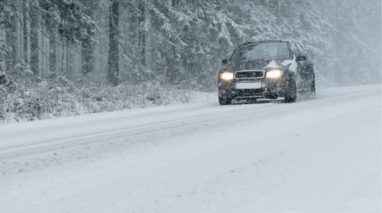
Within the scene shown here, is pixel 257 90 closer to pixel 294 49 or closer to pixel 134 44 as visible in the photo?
pixel 294 49

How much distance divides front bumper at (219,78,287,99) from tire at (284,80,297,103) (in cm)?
12

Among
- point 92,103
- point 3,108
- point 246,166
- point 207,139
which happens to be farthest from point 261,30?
point 246,166

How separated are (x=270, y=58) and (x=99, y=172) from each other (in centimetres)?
1122

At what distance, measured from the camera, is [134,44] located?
3038 cm

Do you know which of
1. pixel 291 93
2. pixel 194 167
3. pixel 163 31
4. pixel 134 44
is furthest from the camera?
pixel 134 44

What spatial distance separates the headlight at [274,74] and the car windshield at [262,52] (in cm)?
74

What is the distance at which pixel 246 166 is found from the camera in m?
5.61

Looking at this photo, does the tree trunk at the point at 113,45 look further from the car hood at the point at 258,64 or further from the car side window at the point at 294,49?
the car hood at the point at 258,64

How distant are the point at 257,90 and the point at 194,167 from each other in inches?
395

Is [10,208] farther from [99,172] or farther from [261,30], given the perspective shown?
[261,30]

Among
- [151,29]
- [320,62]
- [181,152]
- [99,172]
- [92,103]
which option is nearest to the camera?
[99,172]

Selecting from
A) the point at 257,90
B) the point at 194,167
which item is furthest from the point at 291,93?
the point at 194,167

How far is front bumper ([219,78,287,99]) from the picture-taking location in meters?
15.3

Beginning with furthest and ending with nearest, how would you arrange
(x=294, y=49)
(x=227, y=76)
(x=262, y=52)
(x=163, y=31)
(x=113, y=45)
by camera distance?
1. (x=163, y=31)
2. (x=113, y=45)
3. (x=294, y=49)
4. (x=262, y=52)
5. (x=227, y=76)
